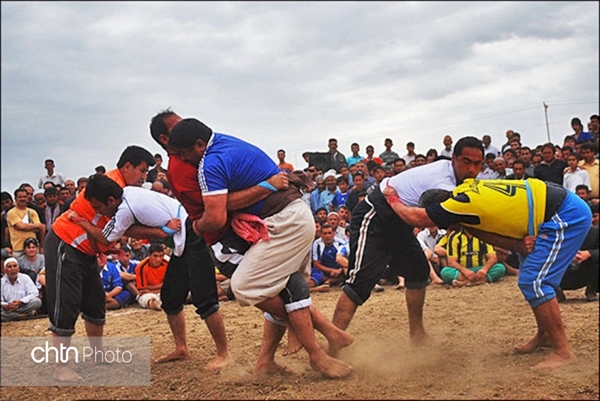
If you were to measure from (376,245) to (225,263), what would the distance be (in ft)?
4.14

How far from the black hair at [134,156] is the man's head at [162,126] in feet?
2.19

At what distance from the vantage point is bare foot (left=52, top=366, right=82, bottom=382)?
500cm

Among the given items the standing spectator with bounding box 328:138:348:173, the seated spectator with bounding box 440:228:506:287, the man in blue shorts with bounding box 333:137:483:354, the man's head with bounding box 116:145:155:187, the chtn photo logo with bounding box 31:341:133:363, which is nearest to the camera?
the man in blue shorts with bounding box 333:137:483:354

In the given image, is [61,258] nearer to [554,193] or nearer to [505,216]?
[505,216]

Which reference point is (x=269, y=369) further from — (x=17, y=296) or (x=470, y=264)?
(x=17, y=296)

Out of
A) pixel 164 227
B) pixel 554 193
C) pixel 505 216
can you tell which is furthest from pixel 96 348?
pixel 554 193

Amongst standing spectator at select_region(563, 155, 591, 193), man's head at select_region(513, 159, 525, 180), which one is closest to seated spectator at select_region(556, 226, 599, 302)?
man's head at select_region(513, 159, 525, 180)

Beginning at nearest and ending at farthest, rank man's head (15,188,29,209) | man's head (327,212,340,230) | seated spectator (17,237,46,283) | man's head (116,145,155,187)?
man's head (116,145,155,187)
seated spectator (17,237,46,283)
man's head (327,212,340,230)
man's head (15,188,29,209)

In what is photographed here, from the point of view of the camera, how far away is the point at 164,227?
16.4 ft

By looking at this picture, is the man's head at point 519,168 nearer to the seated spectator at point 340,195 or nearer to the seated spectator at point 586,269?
the seated spectator at point 340,195

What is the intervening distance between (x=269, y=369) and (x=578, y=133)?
10915 mm

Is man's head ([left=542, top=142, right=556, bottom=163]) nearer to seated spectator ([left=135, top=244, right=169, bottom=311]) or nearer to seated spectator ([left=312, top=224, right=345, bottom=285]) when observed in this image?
seated spectator ([left=312, top=224, right=345, bottom=285])

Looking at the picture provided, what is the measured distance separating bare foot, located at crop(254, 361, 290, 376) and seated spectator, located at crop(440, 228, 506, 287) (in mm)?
5165

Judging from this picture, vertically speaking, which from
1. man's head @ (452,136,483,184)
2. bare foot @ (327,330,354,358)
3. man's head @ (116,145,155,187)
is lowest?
bare foot @ (327,330,354,358)
